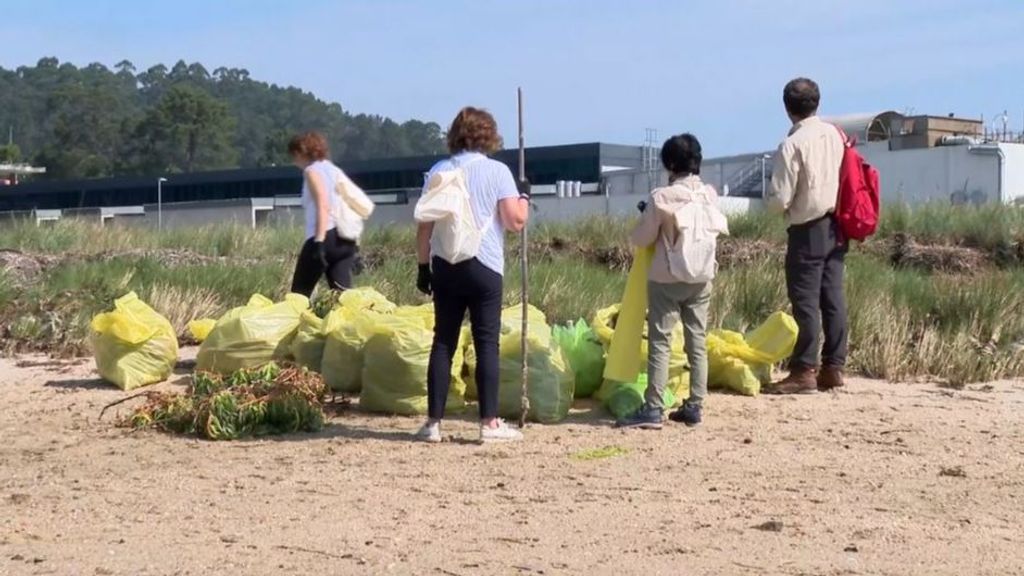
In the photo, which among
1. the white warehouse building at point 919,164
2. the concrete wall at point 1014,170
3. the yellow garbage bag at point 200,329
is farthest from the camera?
the concrete wall at point 1014,170

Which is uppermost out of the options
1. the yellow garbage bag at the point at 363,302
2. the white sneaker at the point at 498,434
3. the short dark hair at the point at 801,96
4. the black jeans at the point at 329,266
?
the short dark hair at the point at 801,96

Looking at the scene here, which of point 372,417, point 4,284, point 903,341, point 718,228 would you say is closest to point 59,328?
point 4,284

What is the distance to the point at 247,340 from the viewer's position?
8.39m

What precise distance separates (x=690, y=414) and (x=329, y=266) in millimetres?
3326

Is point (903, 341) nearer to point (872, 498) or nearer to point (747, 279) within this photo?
point (747, 279)

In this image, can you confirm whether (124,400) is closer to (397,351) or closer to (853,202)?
(397,351)

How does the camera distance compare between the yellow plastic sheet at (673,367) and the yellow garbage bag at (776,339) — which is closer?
the yellow plastic sheet at (673,367)

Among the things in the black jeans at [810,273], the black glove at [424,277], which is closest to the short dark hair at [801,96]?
the black jeans at [810,273]

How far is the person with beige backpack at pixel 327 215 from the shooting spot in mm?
9469

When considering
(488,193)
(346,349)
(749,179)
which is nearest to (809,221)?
(488,193)

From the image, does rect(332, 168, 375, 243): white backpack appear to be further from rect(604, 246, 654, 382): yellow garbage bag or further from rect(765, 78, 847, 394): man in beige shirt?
rect(765, 78, 847, 394): man in beige shirt

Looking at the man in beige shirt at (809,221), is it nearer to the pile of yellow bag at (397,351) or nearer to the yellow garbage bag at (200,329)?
the pile of yellow bag at (397,351)

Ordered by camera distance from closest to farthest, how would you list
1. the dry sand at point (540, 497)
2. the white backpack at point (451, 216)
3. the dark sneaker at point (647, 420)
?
the dry sand at point (540, 497) → the white backpack at point (451, 216) → the dark sneaker at point (647, 420)

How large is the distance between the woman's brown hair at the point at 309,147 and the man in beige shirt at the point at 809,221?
3.28 meters
